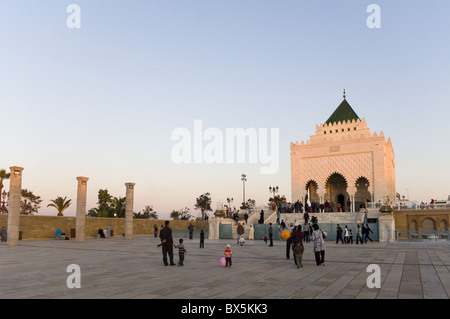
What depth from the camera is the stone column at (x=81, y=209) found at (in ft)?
82.5

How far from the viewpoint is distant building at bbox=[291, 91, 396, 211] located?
135 feet

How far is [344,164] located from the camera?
42.8 meters

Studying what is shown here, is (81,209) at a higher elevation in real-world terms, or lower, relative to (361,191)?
lower

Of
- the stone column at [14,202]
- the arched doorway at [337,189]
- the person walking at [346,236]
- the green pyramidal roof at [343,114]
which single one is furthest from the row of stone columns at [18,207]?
the green pyramidal roof at [343,114]

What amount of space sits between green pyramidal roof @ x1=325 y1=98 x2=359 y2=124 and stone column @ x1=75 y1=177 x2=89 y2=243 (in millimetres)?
31696

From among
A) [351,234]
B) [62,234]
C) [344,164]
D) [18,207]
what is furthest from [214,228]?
[344,164]

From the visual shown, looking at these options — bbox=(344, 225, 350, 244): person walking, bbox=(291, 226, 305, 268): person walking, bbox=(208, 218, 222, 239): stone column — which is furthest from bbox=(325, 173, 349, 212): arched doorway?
bbox=(291, 226, 305, 268): person walking

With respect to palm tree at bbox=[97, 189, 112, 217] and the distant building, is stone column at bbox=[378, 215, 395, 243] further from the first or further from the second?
palm tree at bbox=[97, 189, 112, 217]

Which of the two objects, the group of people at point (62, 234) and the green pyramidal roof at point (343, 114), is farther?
the green pyramidal roof at point (343, 114)

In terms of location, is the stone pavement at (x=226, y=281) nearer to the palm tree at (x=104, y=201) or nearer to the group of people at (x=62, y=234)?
the group of people at (x=62, y=234)

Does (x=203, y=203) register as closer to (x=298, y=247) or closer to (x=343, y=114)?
(x=343, y=114)

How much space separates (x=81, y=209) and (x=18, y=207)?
4.30 metres
